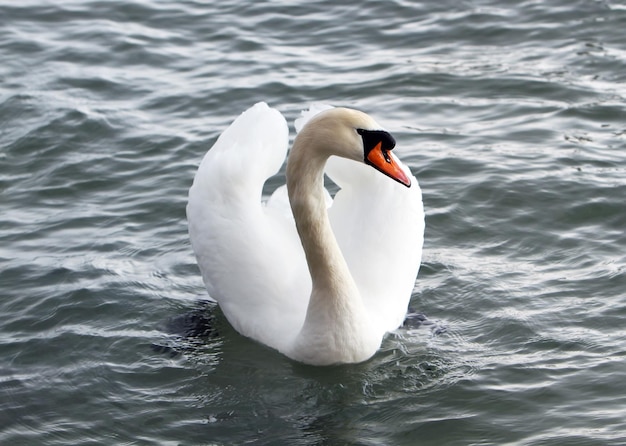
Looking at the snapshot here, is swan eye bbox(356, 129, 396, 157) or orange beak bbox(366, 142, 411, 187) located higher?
swan eye bbox(356, 129, 396, 157)

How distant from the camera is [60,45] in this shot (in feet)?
44.0

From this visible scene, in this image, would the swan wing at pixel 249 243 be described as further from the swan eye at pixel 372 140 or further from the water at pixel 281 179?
the swan eye at pixel 372 140

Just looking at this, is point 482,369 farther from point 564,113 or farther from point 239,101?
point 239,101

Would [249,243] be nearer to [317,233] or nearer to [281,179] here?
[317,233]

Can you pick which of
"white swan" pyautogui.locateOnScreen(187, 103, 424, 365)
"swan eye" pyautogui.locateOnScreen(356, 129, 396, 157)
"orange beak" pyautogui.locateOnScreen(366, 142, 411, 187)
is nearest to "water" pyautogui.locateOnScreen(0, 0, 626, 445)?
"white swan" pyautogui.locateOnScreen(187, 103, 424, 365)

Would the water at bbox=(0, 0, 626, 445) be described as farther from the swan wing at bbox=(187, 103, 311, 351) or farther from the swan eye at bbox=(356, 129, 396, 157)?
the swan eye at bbox=(356, 129, 396, 157)

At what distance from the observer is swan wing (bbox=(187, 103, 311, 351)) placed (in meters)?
7.84

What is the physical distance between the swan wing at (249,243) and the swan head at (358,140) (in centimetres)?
112

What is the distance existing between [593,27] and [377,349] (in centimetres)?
641

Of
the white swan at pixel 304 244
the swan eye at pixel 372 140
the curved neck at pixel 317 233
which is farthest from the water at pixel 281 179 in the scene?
the swan eye at pixel 372 140

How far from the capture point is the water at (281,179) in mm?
7324

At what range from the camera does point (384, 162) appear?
6.96 m

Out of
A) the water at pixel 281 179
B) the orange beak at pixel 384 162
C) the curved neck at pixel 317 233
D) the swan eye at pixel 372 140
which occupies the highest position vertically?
the swan eye at pixel 372 140

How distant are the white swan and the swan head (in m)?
0.04
